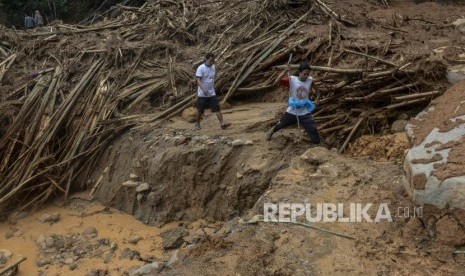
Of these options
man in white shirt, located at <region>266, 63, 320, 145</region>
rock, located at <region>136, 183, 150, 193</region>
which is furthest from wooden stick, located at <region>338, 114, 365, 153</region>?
rock, located at <region>136, 183, 150, 193</region>

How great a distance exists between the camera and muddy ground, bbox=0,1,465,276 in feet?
14.6

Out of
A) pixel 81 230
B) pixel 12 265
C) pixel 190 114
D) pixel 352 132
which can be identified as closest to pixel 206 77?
pixel 190 114

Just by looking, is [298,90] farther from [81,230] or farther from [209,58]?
[81,230]

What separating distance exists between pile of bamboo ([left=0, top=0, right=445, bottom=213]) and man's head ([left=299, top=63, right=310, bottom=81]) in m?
1.07

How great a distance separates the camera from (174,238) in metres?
6.62

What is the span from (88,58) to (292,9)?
13.5 feet

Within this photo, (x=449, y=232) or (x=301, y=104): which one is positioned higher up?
(x=301, y=104)

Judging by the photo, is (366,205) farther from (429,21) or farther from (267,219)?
(429,21)

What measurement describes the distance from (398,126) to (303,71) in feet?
5.23

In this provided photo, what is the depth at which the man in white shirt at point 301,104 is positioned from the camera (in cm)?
624

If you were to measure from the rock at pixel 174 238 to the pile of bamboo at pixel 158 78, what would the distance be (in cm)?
211

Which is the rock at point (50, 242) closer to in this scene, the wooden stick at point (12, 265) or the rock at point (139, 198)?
the wooden stick at point (12, 265)

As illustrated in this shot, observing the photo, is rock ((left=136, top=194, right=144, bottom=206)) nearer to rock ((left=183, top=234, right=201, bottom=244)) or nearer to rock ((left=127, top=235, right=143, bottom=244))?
rock ((left=127, top=235, right=143, bottom=244))

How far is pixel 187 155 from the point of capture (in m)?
7.22
